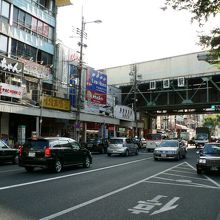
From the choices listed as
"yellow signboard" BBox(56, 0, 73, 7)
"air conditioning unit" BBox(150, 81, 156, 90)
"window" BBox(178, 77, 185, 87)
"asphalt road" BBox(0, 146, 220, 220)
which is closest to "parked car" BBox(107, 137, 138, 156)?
"asphalt road" BBox(0, 146, 220, 220)

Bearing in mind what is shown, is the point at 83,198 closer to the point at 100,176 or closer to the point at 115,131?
the point at 100,176

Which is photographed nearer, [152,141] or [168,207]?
[168,207]

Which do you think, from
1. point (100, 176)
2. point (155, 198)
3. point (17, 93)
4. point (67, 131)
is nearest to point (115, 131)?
point (67, 131)

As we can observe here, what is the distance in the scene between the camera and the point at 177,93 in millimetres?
52812

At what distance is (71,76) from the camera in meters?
41.0

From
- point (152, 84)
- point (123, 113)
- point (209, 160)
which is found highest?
point (152, 84)

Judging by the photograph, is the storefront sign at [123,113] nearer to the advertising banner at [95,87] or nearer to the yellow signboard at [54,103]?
the advertising banner at [95,87]

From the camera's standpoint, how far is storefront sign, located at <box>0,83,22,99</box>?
27112 millimetres

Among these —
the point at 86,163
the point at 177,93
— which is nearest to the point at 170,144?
the point at 86,163

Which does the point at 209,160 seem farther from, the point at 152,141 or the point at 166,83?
the point at 166,83

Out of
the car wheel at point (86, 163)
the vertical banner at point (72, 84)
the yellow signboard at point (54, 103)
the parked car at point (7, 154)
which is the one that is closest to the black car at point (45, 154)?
the car wheel at point (86, 163)

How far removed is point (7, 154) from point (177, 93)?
1418 inches

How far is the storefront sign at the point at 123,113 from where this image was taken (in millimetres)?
48094

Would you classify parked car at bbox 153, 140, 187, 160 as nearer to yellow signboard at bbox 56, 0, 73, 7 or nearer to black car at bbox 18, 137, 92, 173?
black car at bbox 18, 137, 92, 173
